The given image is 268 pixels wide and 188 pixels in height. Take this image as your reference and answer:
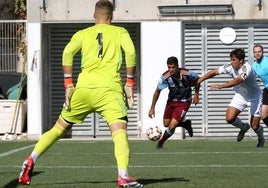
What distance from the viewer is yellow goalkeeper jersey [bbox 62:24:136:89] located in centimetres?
1028

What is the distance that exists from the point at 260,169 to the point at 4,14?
63.3 feet

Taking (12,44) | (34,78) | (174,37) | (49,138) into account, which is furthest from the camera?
(12,44)

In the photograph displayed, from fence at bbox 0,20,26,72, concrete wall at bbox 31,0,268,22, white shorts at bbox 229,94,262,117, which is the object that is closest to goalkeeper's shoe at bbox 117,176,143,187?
white shorts at bbox 229,94,262,117

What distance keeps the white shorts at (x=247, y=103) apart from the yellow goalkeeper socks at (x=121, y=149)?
8.53m

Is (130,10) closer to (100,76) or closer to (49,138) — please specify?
(49,138)

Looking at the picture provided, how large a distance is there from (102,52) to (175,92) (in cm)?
912

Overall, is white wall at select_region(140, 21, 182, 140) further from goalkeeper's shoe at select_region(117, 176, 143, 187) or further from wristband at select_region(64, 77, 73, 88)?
goalkeeper's shoe at select_region(117, 176, 143, 187)

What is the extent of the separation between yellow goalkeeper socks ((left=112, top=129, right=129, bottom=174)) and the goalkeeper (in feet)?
27.5

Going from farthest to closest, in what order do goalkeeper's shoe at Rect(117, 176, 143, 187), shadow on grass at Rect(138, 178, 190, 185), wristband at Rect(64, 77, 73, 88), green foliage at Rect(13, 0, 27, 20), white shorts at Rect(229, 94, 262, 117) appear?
green foliage at Rect(13, 0, 27, 20) → white shorts at Rect(229, 94, 262, 117) → shadow on grass at Rect(138, 178, 190, 185) → wristband at Rect(64, 77, 73, 88) → goalkeeper's shoe at Rect(117, 176, 143, 187)

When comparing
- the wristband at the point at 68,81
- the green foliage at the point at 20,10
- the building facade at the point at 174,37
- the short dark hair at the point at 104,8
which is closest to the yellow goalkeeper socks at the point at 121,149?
the wristband at the point at 68,81

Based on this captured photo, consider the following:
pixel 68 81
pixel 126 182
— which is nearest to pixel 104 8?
pixel 68 81

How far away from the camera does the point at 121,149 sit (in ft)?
32.7

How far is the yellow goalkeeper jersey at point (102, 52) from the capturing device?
405 inches

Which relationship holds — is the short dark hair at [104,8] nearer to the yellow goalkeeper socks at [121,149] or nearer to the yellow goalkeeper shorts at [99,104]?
the yellow goalkeeper shorts at [99,104]
